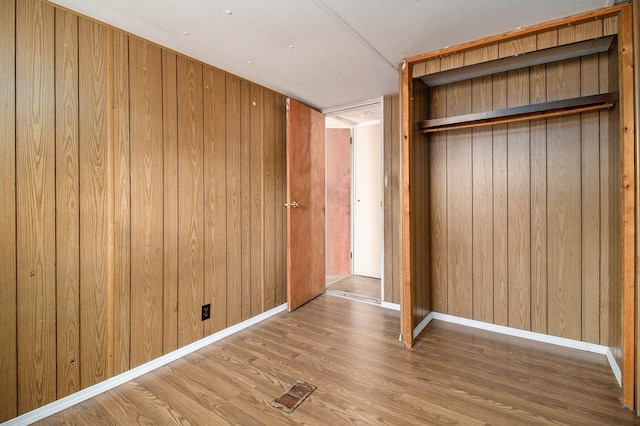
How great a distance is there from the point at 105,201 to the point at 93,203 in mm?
64

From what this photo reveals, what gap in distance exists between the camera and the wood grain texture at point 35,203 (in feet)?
5.13

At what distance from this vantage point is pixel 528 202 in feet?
8.11

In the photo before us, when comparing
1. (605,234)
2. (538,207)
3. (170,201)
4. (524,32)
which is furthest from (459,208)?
(170,201)

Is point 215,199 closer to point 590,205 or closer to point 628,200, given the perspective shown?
point 628,200

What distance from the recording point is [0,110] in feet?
4.91

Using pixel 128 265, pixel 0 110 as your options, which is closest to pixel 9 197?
pixel 0 110

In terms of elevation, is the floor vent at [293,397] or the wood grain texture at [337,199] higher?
the wood grain texture at [337,199]

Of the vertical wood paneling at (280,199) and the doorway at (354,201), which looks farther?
the doorway at (354,201)

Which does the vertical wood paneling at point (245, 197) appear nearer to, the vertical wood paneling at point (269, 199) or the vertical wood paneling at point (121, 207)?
the vertical wood paneling at point (269, 199)

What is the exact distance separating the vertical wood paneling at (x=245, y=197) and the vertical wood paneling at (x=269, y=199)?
7.9 inches

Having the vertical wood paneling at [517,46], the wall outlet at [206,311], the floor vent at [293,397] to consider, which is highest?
the vertical wood paneling at [517,46]

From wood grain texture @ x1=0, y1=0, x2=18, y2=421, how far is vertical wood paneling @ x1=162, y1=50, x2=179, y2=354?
77cm

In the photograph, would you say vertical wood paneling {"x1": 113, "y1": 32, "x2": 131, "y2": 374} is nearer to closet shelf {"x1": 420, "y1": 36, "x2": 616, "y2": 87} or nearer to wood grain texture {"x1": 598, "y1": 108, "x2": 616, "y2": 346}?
closet shelf {"x1": 420, "y1": 36, "x2": 616, "y2": 87}

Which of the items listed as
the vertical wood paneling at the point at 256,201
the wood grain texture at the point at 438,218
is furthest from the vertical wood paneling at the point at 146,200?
the wood grain texture at the point at 438,218
